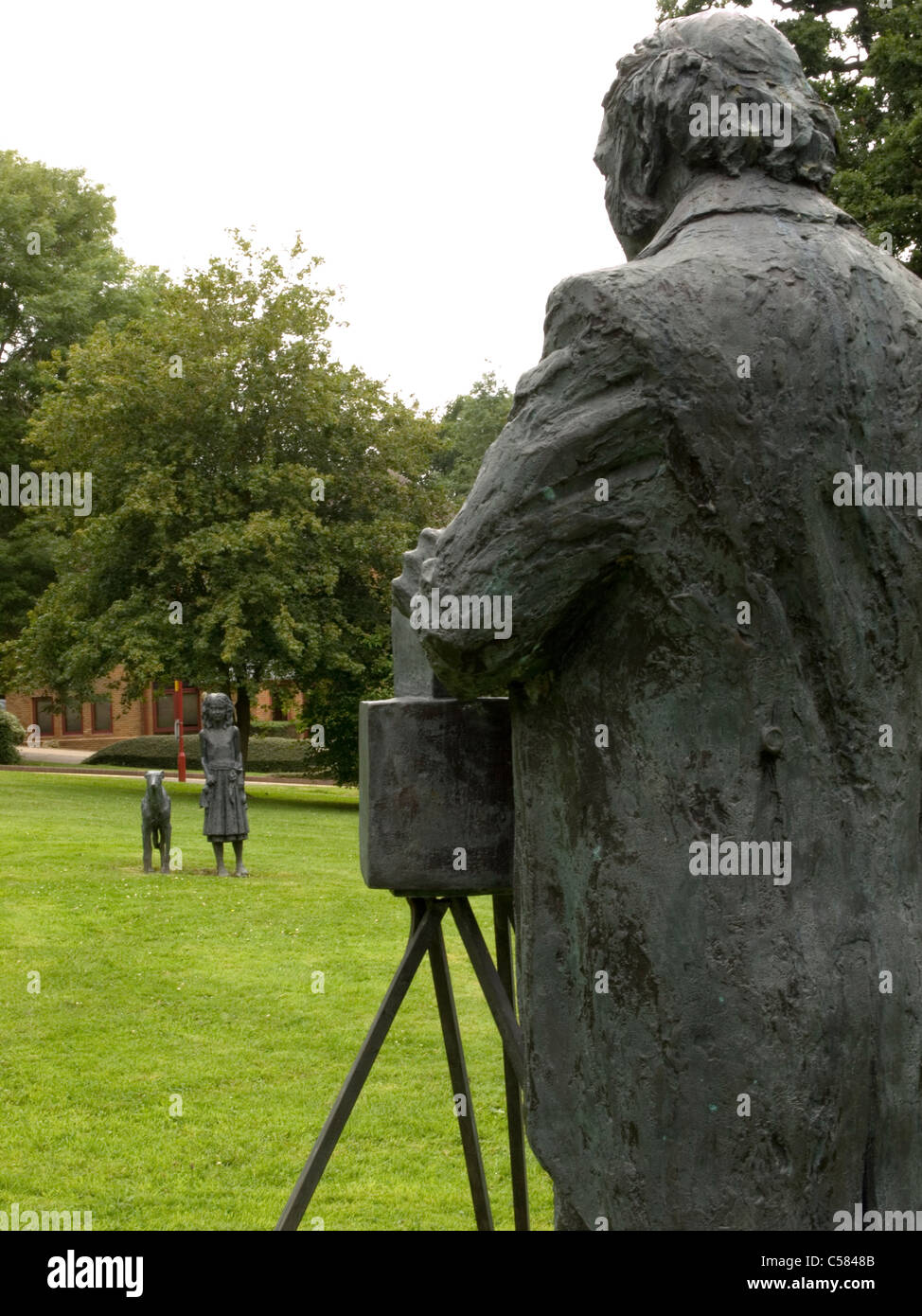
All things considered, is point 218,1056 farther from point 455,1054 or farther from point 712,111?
point 712,111

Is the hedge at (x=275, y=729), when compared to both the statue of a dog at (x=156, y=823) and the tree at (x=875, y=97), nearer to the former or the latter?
the statue of a dog at (x=156, y=823)

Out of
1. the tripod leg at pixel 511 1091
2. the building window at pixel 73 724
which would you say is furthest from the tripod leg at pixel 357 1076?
the building window at pixel 73 724

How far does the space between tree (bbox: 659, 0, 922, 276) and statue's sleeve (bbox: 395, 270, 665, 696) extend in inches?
521

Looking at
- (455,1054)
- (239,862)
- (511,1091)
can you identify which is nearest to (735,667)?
(455,1054)

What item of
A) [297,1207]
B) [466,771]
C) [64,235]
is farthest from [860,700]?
[64,235]

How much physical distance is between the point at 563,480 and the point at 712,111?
82 centimetres

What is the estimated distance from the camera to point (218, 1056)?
9.38m

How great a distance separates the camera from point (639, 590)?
258cm

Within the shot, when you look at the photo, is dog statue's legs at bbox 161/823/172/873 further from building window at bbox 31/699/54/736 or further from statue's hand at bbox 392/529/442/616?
building window at bbox 31/699/54/736

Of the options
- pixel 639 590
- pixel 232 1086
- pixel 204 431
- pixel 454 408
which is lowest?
pixel 232 1086

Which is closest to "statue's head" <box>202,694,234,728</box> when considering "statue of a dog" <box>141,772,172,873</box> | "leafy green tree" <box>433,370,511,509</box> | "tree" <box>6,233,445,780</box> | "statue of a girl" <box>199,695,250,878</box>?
"statue of a girl" <box>199,695,250,878</box>

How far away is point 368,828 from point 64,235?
36825 millimetres

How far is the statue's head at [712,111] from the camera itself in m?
2.69

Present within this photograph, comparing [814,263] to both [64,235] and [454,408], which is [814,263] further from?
[454,408]
